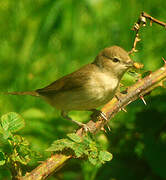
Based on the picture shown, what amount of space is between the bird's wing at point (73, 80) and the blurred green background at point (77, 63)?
29cm

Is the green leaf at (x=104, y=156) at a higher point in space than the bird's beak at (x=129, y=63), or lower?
lower

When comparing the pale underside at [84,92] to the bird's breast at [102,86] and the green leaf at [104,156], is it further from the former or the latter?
the green leaf at [104,156]

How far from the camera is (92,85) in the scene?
3.36m

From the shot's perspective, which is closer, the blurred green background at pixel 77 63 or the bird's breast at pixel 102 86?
the blurred green background at pixel 77 63

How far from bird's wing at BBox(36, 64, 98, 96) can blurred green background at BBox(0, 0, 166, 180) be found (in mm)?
292

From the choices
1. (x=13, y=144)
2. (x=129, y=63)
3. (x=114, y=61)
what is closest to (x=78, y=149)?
(x=13, y=144)

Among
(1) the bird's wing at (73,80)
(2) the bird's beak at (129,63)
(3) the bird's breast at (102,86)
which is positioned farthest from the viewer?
(1) the bird's wing at (73,80)

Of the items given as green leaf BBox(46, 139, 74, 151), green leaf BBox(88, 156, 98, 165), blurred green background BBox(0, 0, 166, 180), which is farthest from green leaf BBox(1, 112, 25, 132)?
blurred green background BBox(0, 0, 166, 180)

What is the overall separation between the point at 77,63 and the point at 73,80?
202 cm

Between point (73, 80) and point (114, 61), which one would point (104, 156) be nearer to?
point (114, 61)

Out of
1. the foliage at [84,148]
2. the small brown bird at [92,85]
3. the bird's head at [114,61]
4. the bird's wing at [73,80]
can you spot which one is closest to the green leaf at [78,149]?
the foliage at [84,148]

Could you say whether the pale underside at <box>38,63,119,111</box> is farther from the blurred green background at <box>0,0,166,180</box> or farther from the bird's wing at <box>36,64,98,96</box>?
the blurred green background at <box>0,0,166,180</box>

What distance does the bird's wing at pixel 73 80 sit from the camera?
11.5 ft

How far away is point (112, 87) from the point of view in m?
3.12
